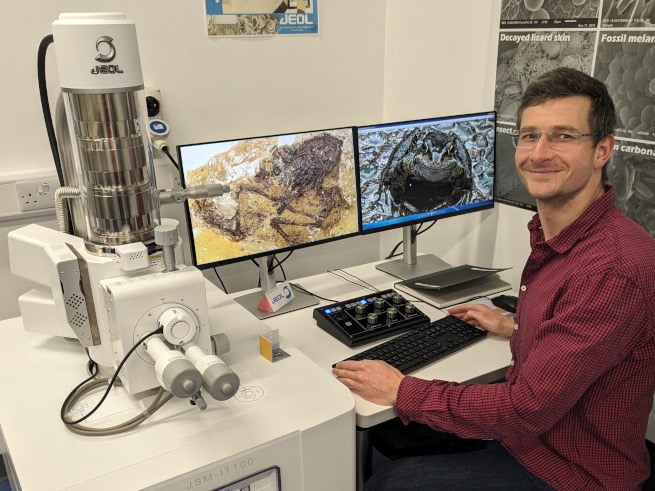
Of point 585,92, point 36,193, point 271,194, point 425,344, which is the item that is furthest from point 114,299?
point 585,92

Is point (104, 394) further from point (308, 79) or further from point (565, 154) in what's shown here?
point (308, 79)

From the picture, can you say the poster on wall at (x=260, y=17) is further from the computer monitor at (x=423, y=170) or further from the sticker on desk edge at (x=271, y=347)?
the sticker on desk edge at (x=271, y=347)

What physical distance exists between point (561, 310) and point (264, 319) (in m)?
0.80

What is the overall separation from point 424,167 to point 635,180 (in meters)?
0.59

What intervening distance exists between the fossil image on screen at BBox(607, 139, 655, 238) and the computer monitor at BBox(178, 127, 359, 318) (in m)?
0.74

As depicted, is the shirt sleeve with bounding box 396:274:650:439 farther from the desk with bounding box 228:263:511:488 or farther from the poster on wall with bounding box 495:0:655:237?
the poster on wall with bounding box 495:0:655:237

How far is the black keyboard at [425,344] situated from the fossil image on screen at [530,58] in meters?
0.75

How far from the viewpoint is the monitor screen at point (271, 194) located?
1491mm

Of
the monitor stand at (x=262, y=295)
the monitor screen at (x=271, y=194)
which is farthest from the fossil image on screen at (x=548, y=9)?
the monitor stand at (x=262, y=295)

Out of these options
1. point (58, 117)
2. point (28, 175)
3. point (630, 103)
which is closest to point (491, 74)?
point (630, 103)

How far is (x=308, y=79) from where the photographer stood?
2117 mm

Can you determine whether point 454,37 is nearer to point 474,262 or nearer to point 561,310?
point 474,262

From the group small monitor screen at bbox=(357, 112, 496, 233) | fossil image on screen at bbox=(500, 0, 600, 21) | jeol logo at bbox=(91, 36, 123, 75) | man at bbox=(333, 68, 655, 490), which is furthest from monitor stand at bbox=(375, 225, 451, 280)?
jeol logo at bbox=(91, 36, 123, 75)

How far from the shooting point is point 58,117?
1179 mm
